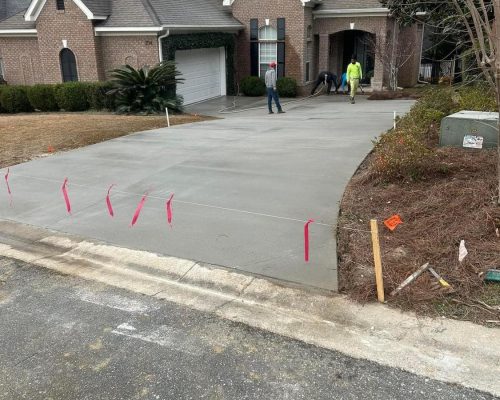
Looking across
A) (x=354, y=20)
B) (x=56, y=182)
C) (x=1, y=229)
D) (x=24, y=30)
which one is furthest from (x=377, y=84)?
(x=1, y=229)

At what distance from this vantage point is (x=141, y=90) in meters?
18.6

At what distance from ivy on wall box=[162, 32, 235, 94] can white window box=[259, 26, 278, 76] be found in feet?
4.74

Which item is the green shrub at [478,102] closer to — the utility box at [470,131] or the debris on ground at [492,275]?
Result: the utility box at [470,131]

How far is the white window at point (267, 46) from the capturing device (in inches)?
974

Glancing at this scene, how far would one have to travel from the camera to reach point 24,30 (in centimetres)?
2286

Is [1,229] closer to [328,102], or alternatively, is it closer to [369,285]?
[369,285]

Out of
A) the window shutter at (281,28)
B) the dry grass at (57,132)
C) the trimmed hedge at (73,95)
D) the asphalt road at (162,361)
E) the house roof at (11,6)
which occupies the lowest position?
the asphalt road at (162,361)

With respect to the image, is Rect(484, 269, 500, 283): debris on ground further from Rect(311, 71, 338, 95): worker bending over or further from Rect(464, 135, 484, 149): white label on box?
Rect(311, 71, 338, 95): worker bending over

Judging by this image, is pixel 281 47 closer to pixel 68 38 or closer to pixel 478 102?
pixel 68 38

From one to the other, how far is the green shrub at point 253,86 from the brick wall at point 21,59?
9779 millimetres

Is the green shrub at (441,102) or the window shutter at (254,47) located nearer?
the green shrub at (441,102)

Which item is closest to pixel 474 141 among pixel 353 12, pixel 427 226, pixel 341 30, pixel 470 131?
pixel 470 131

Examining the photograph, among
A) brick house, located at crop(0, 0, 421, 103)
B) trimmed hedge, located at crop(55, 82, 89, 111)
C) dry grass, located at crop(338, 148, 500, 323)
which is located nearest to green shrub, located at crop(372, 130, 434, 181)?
dry grass, located at crop(338, 148, 500, 323)

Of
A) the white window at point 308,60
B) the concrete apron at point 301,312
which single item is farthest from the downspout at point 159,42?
the concrete apron at point 301,312
